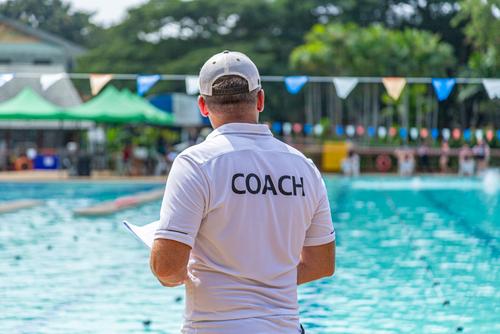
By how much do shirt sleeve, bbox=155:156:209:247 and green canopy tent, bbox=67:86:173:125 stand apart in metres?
25.7

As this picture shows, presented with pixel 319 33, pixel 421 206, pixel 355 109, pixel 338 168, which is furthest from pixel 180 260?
Result: pixel 355 109

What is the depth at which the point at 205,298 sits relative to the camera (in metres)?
2.52

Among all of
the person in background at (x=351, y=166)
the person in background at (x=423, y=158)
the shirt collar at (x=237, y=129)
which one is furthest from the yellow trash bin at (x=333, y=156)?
the shirt collar at (x=237, y=129)

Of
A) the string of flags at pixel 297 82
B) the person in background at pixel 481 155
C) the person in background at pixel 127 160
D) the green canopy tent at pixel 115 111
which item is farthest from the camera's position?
the person in background at pixel 481 155

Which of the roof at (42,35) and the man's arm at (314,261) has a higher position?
the roof at (42,35)

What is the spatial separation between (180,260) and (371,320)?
493cm

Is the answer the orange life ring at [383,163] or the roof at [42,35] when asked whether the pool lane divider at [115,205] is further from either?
the roof at [42,35]

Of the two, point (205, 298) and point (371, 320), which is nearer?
point (205, 298)

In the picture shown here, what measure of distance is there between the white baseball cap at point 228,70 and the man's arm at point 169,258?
0.45 meters

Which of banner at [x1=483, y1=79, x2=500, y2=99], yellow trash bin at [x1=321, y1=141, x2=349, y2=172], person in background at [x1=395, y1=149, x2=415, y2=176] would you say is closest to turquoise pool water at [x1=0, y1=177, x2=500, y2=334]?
banner at [x1=483, y1=79, x2=500, y2=99]

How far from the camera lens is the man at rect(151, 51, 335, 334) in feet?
8.11

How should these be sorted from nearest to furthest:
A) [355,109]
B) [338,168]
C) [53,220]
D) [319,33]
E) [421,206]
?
[53,220], [421,206], [338,168], [319,33], [355,109]

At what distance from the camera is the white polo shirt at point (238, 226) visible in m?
2.47

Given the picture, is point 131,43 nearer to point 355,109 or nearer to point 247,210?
point 355,109
